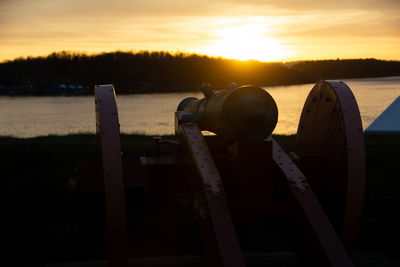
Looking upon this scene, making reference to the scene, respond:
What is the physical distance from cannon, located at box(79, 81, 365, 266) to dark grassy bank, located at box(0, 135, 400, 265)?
86 cm

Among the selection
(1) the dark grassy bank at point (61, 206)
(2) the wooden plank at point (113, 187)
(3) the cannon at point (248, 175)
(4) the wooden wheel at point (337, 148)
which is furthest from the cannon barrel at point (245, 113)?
(1) the dark grassy bank at point (61, 206)

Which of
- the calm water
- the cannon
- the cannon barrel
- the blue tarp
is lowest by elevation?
the calm water

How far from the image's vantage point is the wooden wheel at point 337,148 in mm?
3322

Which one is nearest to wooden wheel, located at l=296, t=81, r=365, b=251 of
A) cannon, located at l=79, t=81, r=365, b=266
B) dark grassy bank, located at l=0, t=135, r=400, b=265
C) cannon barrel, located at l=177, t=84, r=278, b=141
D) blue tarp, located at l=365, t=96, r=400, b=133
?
cannon, located at l=79, t=81, r=365, b=266

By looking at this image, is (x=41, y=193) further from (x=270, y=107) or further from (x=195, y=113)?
(x=270, y=107)

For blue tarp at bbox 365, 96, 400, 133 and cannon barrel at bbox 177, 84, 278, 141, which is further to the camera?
blue tarp at bbox 365, 96, 400, 133

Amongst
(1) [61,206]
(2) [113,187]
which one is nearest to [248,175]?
(2) [113,187]

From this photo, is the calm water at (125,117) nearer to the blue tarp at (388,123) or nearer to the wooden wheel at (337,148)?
the blue tarp at (388,123)

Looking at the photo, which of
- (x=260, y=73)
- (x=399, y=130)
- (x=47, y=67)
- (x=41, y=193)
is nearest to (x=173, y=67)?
(x=260, y=73)

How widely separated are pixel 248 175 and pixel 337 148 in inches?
30.5

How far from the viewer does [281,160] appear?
3.65 m

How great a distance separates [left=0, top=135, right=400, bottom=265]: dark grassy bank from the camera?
16.2 feet

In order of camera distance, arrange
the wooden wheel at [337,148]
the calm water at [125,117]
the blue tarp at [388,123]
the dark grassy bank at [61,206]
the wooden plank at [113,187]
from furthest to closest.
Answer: the calm water at [125,117], the blue tarp at [388,123], the dark grassy bank at [61,206], the wooden wheel at [337,148], the wooden plank at [113,187]

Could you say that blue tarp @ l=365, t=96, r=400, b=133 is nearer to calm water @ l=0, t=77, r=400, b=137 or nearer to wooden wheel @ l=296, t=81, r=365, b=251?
calm water @ l=0, t=77, r=400, b=137
